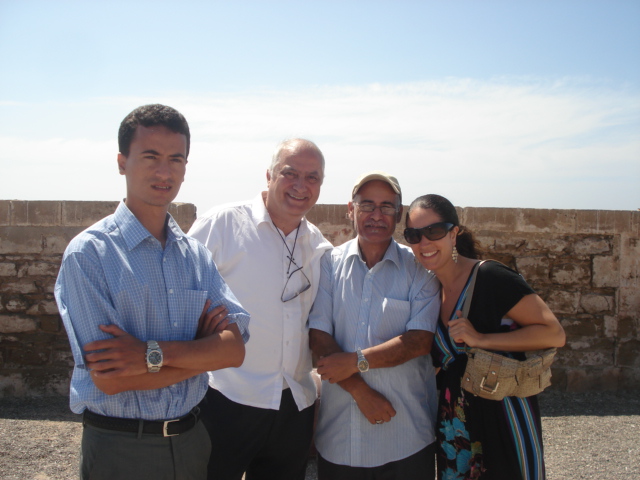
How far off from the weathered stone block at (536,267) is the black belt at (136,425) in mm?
4374

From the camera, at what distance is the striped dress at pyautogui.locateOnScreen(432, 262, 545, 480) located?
2.26 m

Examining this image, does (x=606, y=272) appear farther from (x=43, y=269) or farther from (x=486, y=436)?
(x=43, y=269)

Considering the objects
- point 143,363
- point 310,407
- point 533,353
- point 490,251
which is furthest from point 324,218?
point 143,363

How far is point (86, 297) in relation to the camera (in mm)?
1690

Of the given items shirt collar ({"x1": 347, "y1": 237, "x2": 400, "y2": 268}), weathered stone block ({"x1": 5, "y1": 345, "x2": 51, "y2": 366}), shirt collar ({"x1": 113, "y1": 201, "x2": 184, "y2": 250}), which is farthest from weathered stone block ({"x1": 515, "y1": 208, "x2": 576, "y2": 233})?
weathered stone block ({"x1": 5, "y1": 345, "x2": 51, "y2": 366})

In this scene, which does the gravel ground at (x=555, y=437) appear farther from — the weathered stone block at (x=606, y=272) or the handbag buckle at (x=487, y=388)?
the handbag buckle at (x=487, y=388)

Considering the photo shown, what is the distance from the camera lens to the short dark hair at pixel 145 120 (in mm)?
A: 1947

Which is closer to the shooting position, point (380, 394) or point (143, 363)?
point (143, 363)

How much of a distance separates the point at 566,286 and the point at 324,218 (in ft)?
8.13

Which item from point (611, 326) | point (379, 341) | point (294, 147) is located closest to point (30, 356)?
point (294, 147)

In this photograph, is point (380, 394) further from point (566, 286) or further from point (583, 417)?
point (566, 286)

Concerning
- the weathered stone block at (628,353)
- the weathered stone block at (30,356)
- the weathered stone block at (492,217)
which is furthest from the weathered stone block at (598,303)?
the weathered stone block at (30,356)

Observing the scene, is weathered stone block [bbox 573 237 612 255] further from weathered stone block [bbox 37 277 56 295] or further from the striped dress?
weathered stone block [bbox 37 277 56 295]

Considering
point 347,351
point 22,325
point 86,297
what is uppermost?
point 86,297
